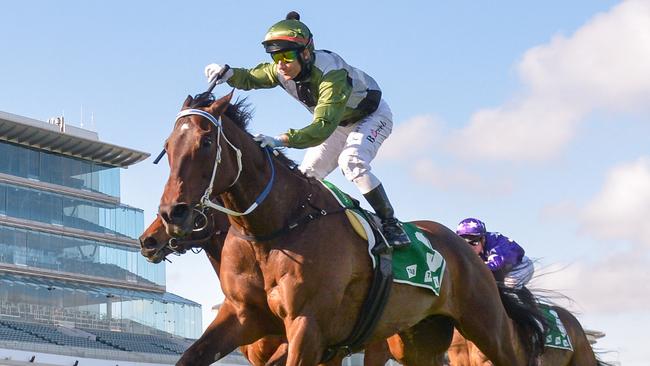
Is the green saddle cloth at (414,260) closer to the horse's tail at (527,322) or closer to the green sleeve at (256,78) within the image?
the green sleeve at (256,78)

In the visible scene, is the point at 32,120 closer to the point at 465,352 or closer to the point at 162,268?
the point at 162,268

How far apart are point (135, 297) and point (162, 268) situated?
4.89 meters

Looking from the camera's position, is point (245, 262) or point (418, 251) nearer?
point (245, 262)

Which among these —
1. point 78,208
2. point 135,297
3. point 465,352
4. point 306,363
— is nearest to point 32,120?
point 78,208

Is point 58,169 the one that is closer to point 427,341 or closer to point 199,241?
point 199,241

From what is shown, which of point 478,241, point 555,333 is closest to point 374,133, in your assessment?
point 478,241

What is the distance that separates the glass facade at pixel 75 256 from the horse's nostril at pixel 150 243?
127ft

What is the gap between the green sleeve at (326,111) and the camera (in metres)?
6.90

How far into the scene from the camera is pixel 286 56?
741cm

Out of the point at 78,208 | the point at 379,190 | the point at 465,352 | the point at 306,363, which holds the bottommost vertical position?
the point at 306,363

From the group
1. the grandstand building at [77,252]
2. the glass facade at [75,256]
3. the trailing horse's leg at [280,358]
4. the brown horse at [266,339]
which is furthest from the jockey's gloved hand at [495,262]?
the glass facade at [75,256]

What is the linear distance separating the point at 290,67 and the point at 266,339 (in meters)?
2.50

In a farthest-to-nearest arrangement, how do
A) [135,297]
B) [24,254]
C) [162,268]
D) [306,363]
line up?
[162,268], [135,297], [24,254], [306,363]

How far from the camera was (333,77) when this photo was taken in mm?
7344
